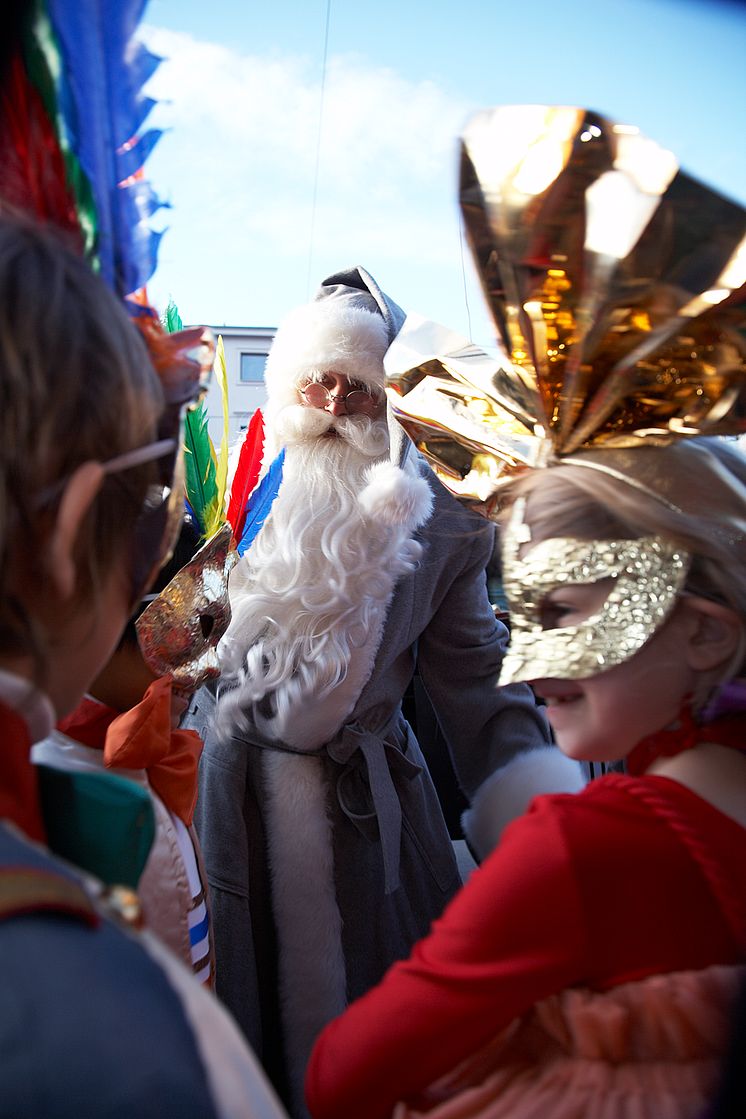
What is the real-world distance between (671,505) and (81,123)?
2.77 ft

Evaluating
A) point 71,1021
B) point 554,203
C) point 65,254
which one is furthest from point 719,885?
point 65,254

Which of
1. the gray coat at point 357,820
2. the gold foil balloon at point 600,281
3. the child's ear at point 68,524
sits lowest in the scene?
the gray coat at point 357,820

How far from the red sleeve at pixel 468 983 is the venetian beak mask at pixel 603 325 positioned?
0.29m

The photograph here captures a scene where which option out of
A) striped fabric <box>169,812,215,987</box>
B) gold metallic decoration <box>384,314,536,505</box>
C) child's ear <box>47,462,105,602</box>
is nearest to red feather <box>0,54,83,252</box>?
child's ear <box>47,462,105,602</box>

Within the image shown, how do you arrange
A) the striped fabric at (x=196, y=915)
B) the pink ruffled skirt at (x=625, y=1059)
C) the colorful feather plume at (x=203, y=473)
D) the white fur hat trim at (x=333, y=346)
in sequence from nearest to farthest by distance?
1. the pink ruffled skirt at (x=625, y=1059)
2. the striped fabric at (x=196, y=915)
3. the colorful feather plume at (x=203, y=473)
4. the white fur hat trim at (x=333, y=346)

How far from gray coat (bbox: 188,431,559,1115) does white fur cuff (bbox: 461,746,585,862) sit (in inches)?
4.7

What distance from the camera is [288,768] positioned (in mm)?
2166

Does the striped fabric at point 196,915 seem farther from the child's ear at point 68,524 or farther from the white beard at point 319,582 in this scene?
the child's ear at point 68,524

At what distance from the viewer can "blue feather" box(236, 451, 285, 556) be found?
2.12m

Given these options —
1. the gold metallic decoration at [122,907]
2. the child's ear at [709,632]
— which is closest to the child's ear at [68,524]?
the gold metallic decoration at [122,907]

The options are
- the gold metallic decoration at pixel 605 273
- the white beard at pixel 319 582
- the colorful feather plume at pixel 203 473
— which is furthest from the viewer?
the white beard at pixel 319 582

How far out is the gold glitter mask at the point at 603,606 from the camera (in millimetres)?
1130

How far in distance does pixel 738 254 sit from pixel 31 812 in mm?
997

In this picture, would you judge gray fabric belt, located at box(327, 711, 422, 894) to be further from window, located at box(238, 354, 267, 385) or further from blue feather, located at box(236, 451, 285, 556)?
window, located at box(238, 354, 267, 385)
